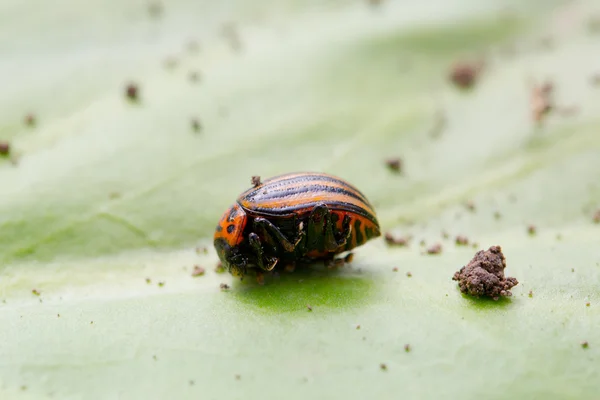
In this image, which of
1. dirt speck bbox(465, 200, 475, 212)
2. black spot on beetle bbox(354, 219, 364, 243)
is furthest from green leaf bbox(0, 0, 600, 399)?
black spot on beetle bbox(354, 219, 364, 243)

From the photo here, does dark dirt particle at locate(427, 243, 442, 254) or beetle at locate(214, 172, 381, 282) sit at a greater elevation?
dark dirt particle at locate(427, 243, 442, 254)

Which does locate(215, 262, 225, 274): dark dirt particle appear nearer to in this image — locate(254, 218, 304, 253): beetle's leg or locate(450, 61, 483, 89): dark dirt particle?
locate(254, 218, 304, 253): beetle's leg

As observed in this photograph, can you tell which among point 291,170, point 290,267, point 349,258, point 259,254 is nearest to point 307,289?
point 290,267

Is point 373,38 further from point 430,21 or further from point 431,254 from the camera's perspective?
point 431,254

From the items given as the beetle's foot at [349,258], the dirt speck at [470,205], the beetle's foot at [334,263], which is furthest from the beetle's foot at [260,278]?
the dirt speck at [470,205]

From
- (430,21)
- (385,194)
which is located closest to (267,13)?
(430,21)

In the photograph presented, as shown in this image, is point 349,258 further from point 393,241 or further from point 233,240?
point 233,240

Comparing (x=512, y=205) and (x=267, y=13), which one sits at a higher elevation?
(x=267, y=13)
